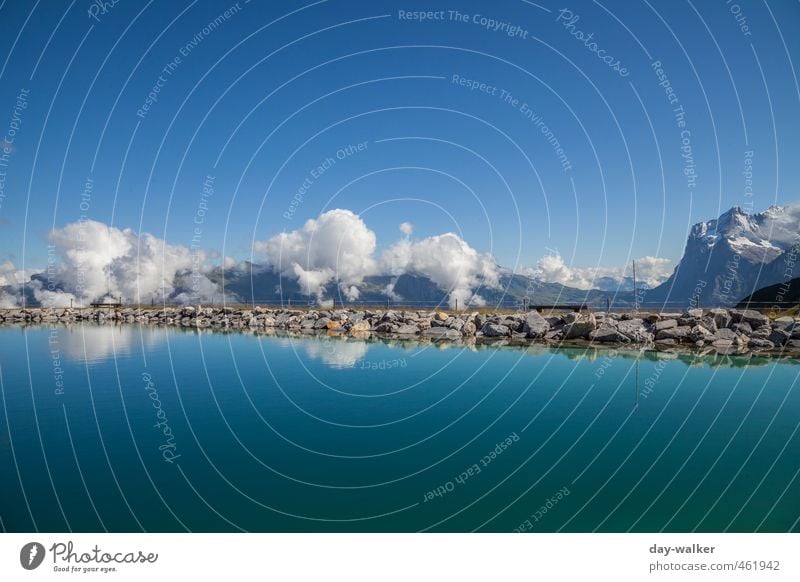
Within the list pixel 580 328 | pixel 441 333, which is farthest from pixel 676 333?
pixel 441 333

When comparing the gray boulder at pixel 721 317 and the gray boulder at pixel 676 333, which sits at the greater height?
the gray boulder at pixel 721 317

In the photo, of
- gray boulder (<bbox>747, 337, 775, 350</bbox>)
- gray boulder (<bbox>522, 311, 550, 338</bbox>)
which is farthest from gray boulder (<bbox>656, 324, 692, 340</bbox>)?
gray boulder (<bbox>522, 311, 550, 338</bbox>)

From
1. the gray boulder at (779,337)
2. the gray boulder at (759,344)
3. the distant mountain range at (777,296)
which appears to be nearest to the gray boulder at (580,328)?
the gray boulder at (759,344)

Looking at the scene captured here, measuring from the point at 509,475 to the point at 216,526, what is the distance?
5.53 meters

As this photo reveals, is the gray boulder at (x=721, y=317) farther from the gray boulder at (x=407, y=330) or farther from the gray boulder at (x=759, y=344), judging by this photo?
the gray boulder at (x=407, y=330)

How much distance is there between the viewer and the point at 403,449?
11.9 m

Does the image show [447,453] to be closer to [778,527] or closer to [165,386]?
[778,527]

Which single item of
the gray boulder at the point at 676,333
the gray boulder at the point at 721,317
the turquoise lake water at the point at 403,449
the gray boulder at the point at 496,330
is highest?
the gray boulder at the point at 721,317

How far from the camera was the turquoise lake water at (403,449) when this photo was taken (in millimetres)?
8250
